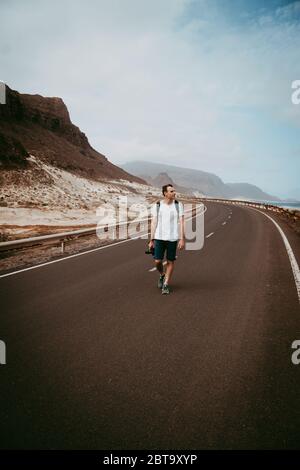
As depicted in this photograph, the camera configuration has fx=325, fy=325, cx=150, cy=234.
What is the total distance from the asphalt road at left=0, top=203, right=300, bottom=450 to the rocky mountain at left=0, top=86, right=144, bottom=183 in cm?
4382

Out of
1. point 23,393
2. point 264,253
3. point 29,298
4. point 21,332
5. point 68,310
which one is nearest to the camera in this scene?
point 23,393

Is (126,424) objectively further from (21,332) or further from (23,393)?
(21,332)

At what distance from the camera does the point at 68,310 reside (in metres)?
5.65

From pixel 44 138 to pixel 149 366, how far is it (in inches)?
3239

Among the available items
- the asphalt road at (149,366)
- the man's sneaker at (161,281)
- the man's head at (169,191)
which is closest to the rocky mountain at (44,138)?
the man's sneaker at (161,281)

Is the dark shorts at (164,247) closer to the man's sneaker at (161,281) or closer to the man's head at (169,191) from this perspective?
the man's sneaker at (161,281)

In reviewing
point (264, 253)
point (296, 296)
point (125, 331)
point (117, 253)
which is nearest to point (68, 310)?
point (125, 331)

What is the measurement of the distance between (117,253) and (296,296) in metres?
6.86

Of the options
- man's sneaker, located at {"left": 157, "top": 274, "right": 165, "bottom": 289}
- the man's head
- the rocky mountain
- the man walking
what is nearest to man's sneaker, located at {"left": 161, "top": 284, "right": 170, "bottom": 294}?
the man walking

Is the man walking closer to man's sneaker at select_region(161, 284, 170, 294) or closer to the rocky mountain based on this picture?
man's sneaker at select_region(161, 284, 170, 294)

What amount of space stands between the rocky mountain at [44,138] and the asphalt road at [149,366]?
4382 centimetres

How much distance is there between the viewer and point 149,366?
12.3 feet

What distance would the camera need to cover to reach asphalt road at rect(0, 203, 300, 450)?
2.73 m

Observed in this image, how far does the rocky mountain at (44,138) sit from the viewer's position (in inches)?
2003
